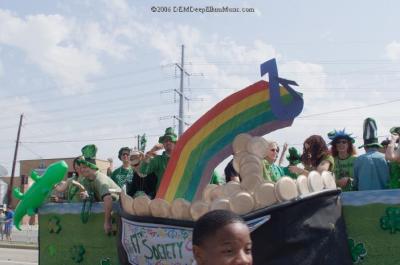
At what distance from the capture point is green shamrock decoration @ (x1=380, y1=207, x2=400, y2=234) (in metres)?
3.54

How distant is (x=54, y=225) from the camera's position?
582 centimetres

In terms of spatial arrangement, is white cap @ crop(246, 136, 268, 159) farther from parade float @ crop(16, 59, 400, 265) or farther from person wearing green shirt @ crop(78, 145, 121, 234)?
person wearing green shirt @ crop(78, 145, 121, 234)

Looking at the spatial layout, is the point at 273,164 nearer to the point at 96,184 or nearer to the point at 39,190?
the point at 96,184

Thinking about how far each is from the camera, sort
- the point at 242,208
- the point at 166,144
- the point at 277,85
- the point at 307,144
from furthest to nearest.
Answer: the point at 166,144, the point at 307,144, the point at 277,85, the point at 242,208

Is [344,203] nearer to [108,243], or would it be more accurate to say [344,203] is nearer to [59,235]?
[108,243]

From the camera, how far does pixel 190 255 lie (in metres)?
4.01

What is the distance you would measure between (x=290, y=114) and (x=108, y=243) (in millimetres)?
2336

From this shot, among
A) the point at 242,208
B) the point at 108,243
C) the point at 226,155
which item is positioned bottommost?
the point at 108,243

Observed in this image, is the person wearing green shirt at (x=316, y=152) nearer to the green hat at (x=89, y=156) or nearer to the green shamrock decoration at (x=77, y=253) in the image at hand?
the green hat at (x=89, y=156)

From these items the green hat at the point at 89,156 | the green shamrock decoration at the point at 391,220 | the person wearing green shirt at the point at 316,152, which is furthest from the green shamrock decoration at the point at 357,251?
the green hat at the point at 89,156

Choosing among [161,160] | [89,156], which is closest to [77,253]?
[89,156]

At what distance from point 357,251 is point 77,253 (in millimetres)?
2967

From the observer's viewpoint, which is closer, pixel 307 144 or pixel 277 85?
pixel 277 85

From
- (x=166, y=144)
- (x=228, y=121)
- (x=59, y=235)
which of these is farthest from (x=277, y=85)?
(x=59, y=235)
